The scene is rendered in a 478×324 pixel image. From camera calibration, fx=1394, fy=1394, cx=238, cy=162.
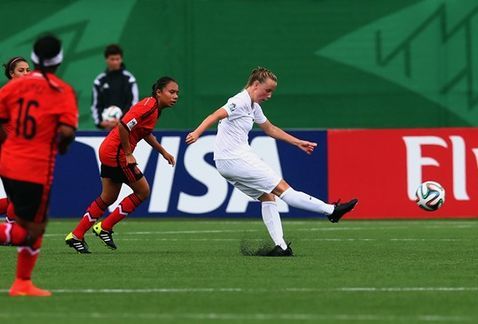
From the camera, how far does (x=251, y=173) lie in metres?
15.0

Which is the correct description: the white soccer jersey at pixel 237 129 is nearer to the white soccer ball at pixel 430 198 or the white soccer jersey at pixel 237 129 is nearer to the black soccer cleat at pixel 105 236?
the black soccer cleat at pixel 105 236

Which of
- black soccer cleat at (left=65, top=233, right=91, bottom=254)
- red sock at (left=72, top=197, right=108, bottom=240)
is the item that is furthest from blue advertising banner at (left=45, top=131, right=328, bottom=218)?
black soccer cleat at (left=65, top=233, right=91, bottom=254)

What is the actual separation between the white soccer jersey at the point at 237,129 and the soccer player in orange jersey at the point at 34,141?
4.49m

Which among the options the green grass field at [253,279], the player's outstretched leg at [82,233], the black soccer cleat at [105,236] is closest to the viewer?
the green grass field at [253,279]

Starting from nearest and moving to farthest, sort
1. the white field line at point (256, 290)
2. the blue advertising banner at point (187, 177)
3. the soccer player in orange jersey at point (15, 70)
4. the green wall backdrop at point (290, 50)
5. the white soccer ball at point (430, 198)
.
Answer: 1. the white field line at point (256, 290)
2. the soccer player in orange jersey at point (15, 70)
3. the white soccer ball at point (430, 198)
4. the blue advertising banner at point (187, 177)
5. the green wall backdrop at point (290, 50)

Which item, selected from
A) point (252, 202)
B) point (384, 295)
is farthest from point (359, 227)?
point (384, 295)

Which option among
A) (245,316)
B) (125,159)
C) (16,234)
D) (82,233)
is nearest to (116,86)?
(125,159)

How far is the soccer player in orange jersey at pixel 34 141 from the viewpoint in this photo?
34.8ft

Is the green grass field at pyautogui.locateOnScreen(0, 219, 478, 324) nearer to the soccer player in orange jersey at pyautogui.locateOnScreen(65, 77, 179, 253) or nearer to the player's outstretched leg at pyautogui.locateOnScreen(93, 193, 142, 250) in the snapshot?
the player's outstretched leg at pyautogui.locateOnScreen(93, 193, 142, 250)

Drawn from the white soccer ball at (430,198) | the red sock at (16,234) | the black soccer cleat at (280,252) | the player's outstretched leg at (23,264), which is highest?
the white soccer ball at (430,198)

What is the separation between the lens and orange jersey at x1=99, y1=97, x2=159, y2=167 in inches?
604

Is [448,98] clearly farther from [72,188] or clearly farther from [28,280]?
[28,280]

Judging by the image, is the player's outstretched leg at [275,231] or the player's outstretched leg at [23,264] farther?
the player's outstretched leg at [275,231]

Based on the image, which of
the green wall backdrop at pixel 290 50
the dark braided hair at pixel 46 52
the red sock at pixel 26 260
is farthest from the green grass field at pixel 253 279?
the green wall backdrop at pixel 290 50
